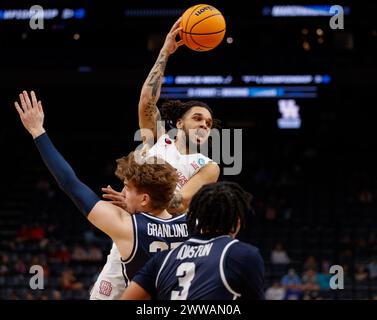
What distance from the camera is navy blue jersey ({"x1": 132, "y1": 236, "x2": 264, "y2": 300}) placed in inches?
136

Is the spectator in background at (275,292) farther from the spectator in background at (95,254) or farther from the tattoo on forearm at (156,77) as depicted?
the tattoo on forearm at (156,77)

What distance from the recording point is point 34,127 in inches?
172

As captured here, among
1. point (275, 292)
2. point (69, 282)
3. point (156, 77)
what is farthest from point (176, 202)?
point (69, 282)

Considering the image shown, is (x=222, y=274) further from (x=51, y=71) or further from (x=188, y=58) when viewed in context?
(x=51, y=71)

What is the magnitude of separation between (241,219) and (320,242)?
14.2 m

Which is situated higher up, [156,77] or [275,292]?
[156,77]

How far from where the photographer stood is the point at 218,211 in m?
3.66

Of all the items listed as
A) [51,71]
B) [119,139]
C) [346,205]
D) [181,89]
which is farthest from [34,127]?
[119,139]

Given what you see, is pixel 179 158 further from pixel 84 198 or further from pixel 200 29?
pixel 84 198

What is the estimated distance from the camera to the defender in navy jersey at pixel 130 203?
4164 millimetres

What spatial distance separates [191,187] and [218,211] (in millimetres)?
2150

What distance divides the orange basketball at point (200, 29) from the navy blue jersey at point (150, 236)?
7.34 feet

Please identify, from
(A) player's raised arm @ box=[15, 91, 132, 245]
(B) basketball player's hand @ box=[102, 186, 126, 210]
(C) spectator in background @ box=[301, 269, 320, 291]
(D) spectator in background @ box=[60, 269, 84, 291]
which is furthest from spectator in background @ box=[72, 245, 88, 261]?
(A) player's raised arm @ box=[15, 91, 132, 245]

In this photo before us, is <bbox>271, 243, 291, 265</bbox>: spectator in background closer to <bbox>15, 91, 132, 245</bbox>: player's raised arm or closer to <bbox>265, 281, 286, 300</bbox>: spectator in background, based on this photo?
<bbox>265, 281, 286, 300</bbox>: spectator in background
